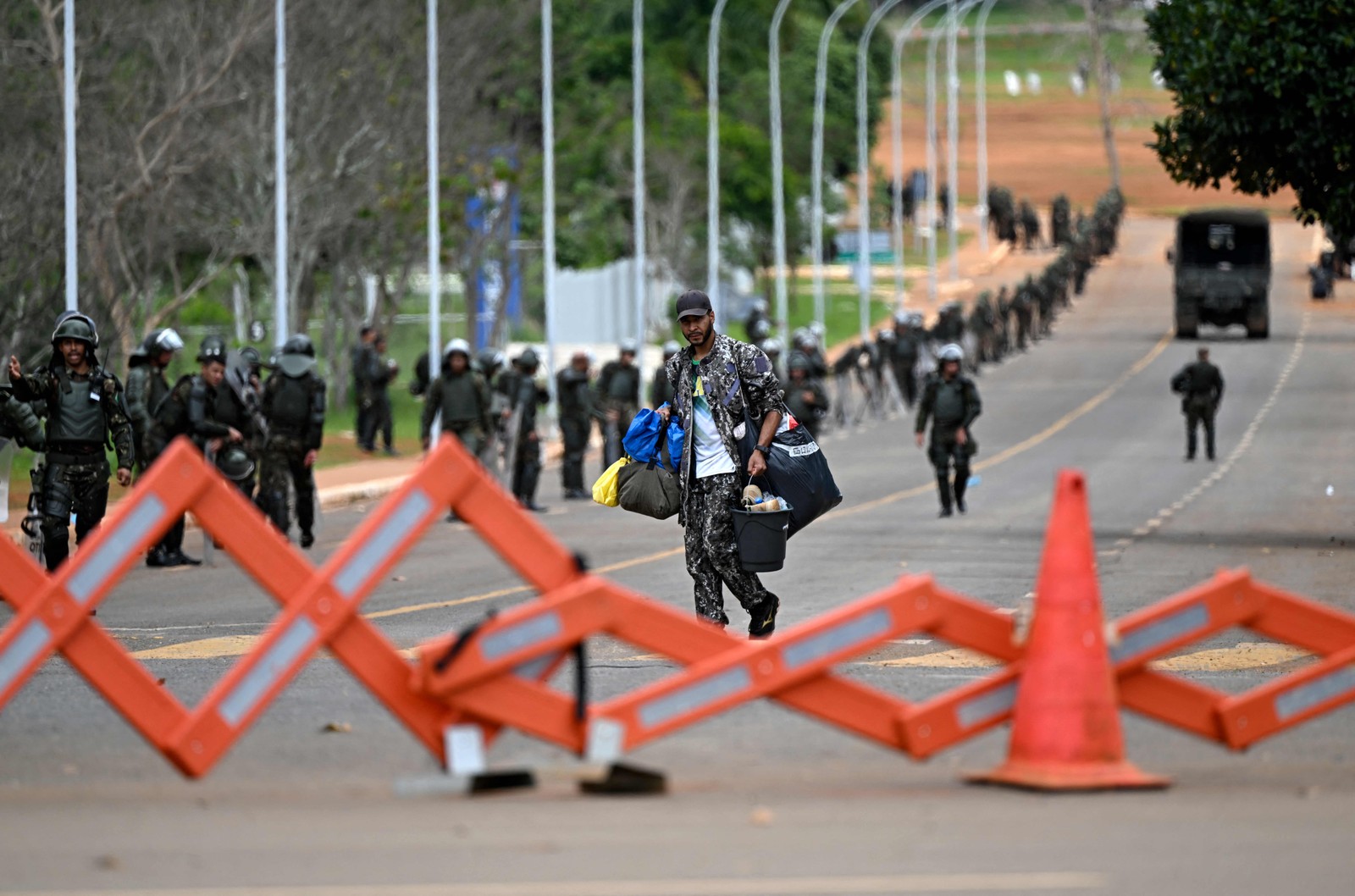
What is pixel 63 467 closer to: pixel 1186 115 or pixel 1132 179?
pixel 1186 115

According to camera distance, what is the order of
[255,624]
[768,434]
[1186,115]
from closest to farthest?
[768,434] < [255,624] < [1186,115]

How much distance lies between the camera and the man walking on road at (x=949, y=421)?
24875mm

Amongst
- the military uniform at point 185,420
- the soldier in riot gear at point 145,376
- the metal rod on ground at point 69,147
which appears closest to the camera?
the soldier in riot gear at point 145,376

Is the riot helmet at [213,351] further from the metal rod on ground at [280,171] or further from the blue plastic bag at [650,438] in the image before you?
the metal rod on ground at [280,171]

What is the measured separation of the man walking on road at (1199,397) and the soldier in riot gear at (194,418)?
18056 millimetres

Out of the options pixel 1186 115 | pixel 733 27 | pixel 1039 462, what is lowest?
pixel 1039 462

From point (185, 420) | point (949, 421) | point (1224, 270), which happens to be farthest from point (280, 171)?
point (1224, 270)

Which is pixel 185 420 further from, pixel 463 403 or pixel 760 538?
pixel 760 538

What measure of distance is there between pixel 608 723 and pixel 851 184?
8675 cm

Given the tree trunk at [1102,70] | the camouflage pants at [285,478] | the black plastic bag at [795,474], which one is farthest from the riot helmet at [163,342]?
the tree trunk at [1102,70]

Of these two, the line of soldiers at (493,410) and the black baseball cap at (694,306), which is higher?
the black baseball cap at (694,306)

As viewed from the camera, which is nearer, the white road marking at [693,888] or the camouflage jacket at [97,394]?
the white road marking at [693,888]

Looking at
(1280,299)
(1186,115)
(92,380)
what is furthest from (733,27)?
(92,380)

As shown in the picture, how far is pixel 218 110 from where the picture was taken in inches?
1515
